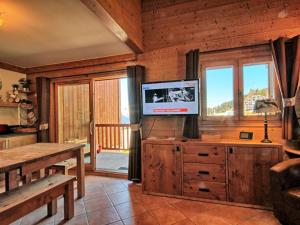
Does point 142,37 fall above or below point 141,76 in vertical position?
above

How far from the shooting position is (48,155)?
2.24m

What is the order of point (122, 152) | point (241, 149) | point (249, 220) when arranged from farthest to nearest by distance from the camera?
point (122, 152)
point (241, 149)
point (249, 220)

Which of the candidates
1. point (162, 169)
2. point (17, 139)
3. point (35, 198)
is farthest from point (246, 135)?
point (17, 139)

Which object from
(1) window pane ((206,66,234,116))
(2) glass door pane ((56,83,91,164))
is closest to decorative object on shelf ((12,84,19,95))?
(2) glass door pane ((56,83,91,164))

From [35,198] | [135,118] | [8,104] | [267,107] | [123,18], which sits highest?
[123,18]

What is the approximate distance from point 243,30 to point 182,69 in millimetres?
1059

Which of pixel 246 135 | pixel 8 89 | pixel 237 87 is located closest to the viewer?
pixel 246 135

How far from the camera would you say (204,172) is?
2.68 meters

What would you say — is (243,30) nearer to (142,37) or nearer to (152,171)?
(142,37)

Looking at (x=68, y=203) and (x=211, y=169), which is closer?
(x=68, y=203)

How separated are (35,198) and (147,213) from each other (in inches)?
49.7

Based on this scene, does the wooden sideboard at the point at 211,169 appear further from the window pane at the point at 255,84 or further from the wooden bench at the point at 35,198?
the wooden bench at the point at 35,198

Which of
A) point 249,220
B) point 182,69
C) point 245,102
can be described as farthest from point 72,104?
point 249,220

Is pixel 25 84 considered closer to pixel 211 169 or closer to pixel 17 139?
pixel 17 139
